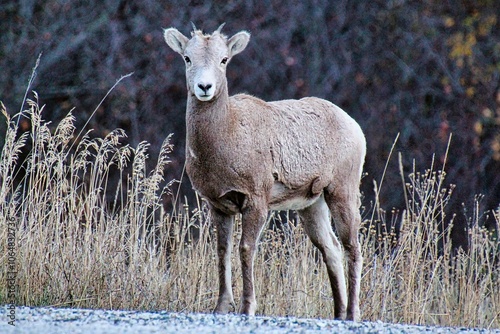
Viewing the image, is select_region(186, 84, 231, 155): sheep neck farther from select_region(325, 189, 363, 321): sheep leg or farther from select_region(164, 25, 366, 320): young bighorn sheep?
select_region(325, 189, 363, 321): sheep leg

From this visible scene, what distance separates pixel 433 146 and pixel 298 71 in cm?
215

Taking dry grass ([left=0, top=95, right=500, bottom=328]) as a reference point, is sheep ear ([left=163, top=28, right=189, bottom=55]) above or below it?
above

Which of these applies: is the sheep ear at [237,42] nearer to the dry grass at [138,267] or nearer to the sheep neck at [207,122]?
the sheep neck at [207,122]

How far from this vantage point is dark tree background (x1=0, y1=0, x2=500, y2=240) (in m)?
15.0

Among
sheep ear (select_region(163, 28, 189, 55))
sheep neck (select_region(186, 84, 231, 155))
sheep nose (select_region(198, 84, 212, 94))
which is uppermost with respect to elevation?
sheep ear (select_region(163, 28, 189, 55))

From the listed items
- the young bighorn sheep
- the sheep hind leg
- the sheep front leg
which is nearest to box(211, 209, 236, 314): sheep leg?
the young bighorn sheep

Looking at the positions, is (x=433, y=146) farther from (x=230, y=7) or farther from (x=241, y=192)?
(x=241, y=192)

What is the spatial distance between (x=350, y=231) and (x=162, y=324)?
8.40 feet

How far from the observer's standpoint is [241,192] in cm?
750

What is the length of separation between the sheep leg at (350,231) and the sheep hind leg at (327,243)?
3.1 inches

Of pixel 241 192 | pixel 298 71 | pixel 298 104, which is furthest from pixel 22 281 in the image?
pixel 298 71

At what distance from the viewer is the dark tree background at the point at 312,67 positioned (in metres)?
15.0

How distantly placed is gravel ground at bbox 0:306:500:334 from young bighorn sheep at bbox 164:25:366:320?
113 cm

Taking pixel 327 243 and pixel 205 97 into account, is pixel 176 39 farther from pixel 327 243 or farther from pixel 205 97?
pixel 327 243
